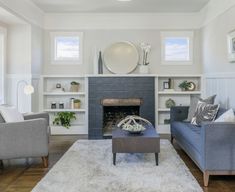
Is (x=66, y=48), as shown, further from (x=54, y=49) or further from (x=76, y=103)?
(x=76, y=103)

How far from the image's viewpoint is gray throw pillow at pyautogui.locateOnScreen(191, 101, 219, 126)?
4508 millimetres

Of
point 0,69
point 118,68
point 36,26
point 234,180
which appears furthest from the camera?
point 118,68

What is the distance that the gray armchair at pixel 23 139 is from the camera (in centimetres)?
380

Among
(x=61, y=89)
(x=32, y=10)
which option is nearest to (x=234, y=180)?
(x=61, y=89)

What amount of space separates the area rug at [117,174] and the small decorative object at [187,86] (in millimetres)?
2080

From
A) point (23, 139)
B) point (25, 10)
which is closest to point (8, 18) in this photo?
point (25, 10)

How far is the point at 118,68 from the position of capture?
6586 millimetres

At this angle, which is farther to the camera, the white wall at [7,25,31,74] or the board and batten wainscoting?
the white wall at [7,25,31,74]

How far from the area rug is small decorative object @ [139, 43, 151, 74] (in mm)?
2228

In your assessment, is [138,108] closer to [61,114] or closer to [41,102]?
[61,114]

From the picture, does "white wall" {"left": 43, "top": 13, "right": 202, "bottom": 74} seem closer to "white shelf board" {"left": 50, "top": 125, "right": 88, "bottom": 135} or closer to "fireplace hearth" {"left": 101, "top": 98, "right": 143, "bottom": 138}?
"fireplace hearth" {"left": 101, "top": 98, "right": 143, "bottom": 138}

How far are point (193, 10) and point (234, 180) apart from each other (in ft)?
13.4

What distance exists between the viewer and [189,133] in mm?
4152

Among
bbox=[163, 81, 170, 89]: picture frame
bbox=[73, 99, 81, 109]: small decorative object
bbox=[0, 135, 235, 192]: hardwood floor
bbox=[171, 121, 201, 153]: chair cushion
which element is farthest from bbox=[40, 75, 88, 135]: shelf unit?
bbox=[171, 121, 201, 153]: chair cushion
